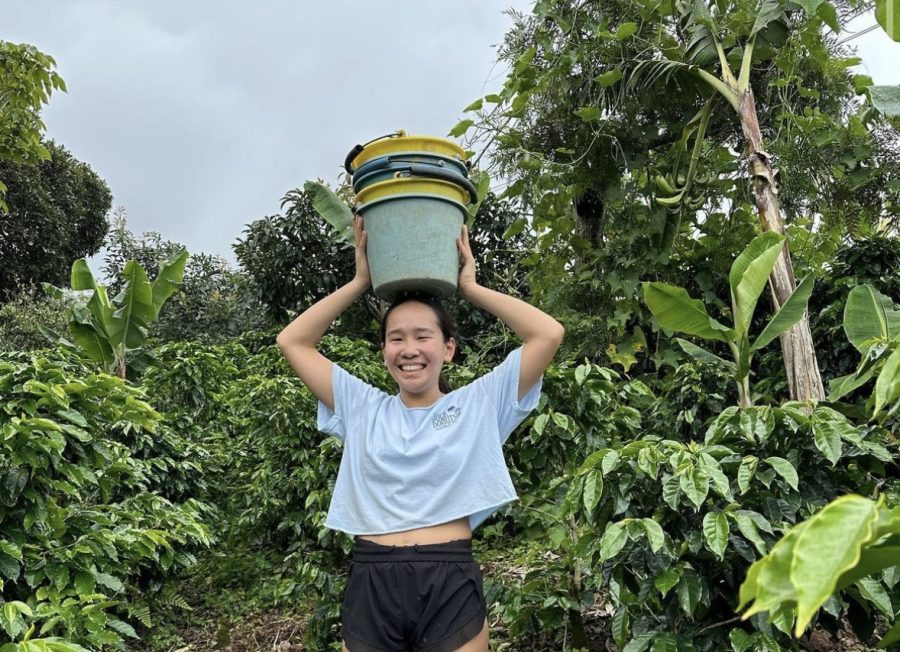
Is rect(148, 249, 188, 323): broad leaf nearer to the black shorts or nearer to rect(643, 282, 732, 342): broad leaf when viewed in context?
rect(643, 282, 732, 342): broad leaf

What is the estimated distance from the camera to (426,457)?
162 centimetres

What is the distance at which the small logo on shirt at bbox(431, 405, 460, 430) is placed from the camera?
1676 millimetres

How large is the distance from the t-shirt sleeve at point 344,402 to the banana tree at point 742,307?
1.32 meters

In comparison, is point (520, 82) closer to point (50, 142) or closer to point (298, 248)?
point (298, 248)

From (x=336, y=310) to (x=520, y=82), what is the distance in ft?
8.60

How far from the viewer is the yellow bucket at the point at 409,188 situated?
5.50 ft

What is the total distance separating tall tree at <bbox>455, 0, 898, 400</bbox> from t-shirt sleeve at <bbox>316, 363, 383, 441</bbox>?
2.19 meters

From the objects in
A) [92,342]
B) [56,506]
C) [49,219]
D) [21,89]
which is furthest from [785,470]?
[49,219]

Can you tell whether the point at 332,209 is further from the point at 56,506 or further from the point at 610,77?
the point at 610,77

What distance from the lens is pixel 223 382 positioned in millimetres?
5254

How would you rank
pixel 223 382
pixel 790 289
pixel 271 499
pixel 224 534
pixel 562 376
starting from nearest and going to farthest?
1. pixel 562 376
2. pixel 790 289
3. pixel 271 499
4. pixel 224 534
5. pixel 223 382

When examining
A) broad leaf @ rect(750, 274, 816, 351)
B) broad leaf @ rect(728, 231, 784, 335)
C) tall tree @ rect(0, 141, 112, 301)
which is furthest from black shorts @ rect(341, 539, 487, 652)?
tall tree @ rect(0, 141, 112, 301)

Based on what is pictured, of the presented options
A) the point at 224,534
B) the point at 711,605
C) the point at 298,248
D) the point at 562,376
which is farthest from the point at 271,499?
the point at 298,248

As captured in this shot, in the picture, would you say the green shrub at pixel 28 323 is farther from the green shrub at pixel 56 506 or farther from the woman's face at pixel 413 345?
the woman's face at pixel 413 345
